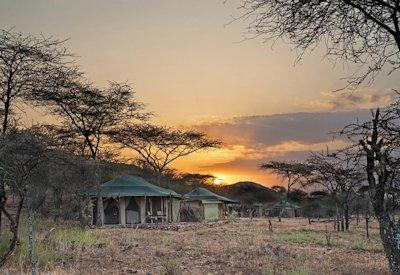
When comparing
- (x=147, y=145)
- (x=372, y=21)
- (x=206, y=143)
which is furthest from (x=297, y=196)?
(x=372, y=21)

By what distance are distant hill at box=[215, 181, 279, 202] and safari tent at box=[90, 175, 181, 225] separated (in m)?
33.2

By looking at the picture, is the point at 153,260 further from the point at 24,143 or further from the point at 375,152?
the point at 375,152

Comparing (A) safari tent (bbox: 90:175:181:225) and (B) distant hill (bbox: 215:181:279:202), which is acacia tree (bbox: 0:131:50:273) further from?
(B) distant hill (bbox: 215:181:279:202)

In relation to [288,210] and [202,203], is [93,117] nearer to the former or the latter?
[202,203]

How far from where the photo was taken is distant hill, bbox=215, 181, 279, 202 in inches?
2970

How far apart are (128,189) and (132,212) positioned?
6.43 feet

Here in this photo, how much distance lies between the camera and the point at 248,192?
260 ft

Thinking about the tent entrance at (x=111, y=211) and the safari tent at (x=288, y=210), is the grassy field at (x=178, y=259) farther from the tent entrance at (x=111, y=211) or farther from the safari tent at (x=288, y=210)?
the safari tent at (x=288, y=210)

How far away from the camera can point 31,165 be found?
12930mm

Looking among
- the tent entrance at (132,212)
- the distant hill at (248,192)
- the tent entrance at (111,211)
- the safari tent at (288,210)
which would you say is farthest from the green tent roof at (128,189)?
the distant hill at (248,192)

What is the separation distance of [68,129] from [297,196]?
44457mm

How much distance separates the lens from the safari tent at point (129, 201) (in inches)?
1606

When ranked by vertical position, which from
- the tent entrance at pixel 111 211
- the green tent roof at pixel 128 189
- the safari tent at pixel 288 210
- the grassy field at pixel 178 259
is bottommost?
the safari tent at pixel 288 210

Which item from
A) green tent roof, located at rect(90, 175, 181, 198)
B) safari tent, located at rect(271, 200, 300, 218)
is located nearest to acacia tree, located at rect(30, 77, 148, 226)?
green tent roof, located at rect(90, 175, 181, 198)
